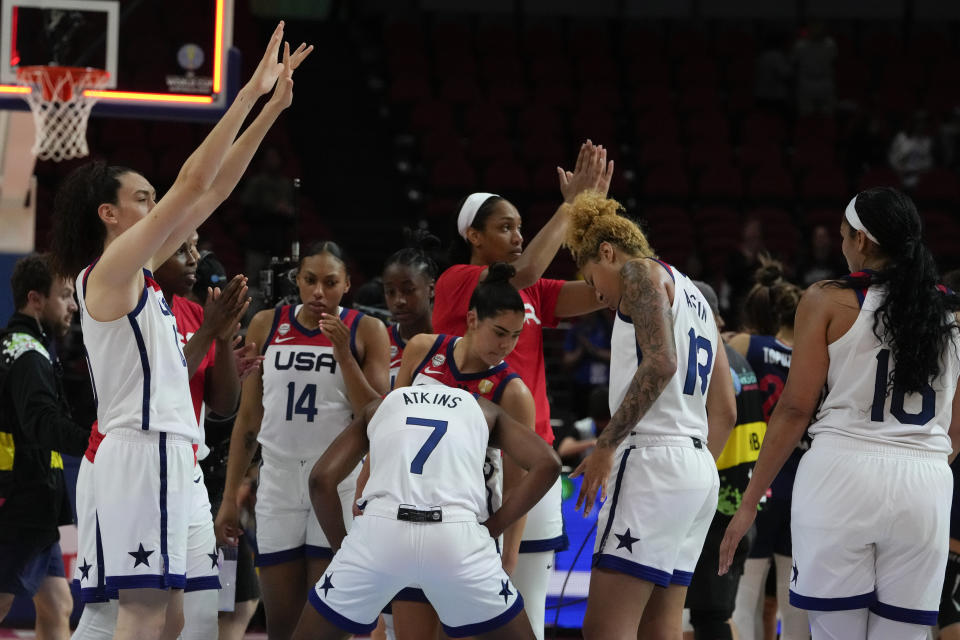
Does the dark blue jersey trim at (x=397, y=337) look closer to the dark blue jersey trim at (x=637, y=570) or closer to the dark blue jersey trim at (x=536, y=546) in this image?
the dark blue jersey trim at (x=536, y=546)

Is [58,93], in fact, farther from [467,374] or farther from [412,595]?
[412,595]

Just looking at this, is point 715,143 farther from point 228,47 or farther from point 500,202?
point 500,202

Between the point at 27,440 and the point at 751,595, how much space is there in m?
4.04

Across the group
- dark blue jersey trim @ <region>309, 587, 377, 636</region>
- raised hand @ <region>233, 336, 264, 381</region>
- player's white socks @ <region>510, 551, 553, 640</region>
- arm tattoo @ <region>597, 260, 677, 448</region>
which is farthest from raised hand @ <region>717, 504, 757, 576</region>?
raised hand @ <region>233, 336, 264, 381</region>

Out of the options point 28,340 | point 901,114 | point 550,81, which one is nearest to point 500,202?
point 28,340

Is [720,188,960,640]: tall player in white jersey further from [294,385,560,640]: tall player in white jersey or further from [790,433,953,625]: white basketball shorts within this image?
[294,385,560,640]: tall player in white jersey

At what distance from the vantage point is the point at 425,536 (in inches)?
156

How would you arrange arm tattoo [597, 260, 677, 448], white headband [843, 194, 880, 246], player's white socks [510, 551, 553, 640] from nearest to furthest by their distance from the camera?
white headband [843, 194, 880, 246], arm tattoo [597, 260, 677, 448], player's white socks [510, 551, 553, 640]

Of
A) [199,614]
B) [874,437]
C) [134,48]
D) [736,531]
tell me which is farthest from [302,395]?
[134,48]

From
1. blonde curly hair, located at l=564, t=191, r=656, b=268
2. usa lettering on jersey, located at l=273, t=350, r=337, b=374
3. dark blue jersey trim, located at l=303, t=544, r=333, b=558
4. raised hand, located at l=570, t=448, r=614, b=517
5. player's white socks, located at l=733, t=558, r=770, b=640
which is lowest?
player's white socks, located at l=733, t=558, r=770, b=640

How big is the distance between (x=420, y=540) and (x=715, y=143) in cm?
1290

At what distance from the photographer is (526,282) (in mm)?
5289

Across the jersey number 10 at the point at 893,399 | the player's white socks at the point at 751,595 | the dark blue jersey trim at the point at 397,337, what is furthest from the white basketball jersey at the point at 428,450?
the player's white socks at the point at 751,595

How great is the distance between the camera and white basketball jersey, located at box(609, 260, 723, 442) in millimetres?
4465
